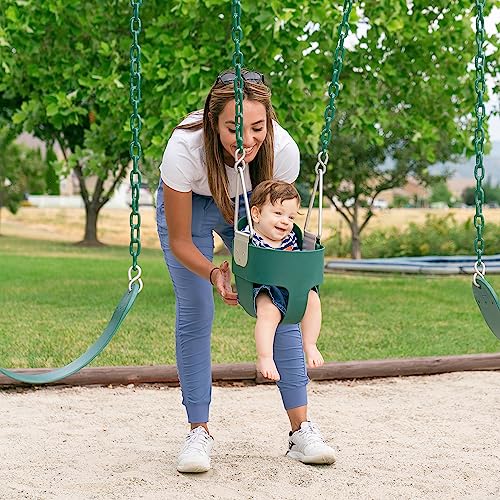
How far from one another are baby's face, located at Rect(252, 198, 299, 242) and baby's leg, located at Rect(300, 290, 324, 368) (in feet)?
0.73

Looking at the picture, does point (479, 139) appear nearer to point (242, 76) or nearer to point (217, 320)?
point (242, 76)

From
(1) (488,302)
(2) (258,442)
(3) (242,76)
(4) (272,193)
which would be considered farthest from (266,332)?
(2) (258,442)

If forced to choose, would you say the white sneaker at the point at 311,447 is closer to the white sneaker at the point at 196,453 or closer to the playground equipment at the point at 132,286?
the white sneaker at the point at 196,453

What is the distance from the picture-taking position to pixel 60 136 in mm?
18141

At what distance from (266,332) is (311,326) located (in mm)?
177

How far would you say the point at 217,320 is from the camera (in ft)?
24.8

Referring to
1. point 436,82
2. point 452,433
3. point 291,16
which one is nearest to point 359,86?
point 436,82

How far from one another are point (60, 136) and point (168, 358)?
1311 centimetres

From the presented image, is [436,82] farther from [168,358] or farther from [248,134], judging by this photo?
[248,134]

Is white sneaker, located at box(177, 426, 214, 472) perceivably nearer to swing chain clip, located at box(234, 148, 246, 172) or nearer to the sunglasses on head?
swing chain clip, located at box(234, 148, 246, 172)

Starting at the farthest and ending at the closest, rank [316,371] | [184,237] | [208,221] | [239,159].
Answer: [316,371]
[208,221]
[184,237]
[239,159]

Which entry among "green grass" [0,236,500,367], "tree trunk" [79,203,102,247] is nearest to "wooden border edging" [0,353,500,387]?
"green grass" [0,236,500,367]

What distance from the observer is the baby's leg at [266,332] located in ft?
9.23

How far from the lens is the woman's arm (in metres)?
2.95
